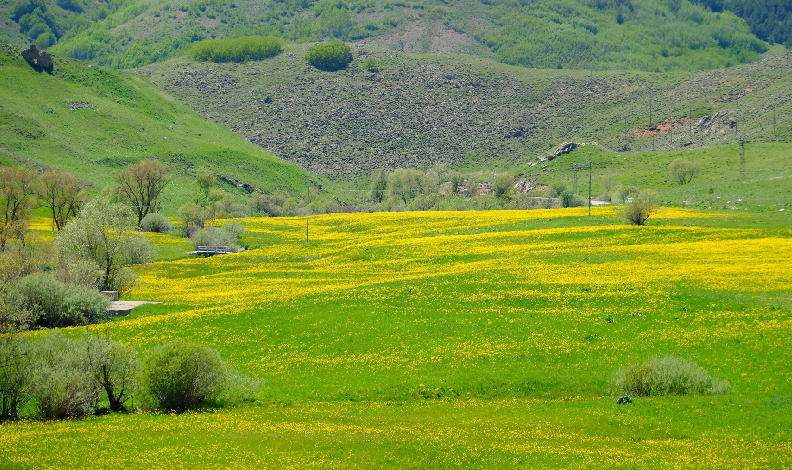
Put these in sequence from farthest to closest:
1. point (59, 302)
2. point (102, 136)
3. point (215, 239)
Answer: point (102, 136)
point (215, 239)
point (59, 302)

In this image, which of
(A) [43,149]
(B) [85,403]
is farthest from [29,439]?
(A) [43,149]

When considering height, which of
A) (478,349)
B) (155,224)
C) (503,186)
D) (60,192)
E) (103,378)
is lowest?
(478,349)

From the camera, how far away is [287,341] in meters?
43.9

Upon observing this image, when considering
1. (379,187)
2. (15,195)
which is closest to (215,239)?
(15,195)

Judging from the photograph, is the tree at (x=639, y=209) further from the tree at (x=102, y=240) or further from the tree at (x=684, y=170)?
the tree at (x=684, y=170)

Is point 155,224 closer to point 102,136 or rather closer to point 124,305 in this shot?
point 124,305

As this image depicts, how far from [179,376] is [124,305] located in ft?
76.5

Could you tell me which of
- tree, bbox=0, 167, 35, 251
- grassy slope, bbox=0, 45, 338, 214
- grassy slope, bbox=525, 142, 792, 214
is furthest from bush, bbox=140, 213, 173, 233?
grassy slope, bbox=525, 142, 792, 214

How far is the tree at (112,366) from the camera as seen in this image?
33.1 m

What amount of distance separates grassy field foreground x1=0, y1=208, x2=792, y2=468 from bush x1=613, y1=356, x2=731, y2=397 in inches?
55.9

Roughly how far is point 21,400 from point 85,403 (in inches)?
106

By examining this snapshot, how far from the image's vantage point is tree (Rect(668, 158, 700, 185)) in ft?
428

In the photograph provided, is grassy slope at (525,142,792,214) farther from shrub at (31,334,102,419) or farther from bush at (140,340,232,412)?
shrub at (31,334,102,419)

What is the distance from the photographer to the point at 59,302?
163 ft
